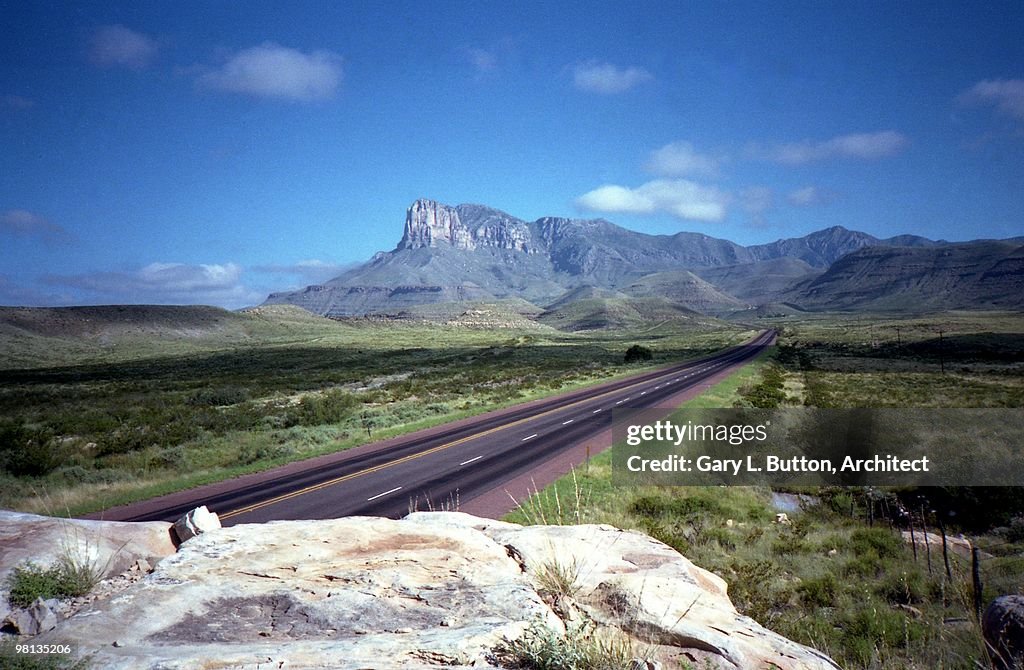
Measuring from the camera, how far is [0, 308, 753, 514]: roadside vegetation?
806 inches

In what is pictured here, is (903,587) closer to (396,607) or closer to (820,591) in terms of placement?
(820,591)

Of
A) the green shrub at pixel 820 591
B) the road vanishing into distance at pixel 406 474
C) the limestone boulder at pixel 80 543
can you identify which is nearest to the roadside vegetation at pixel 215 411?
the road vanishing into distance at pixel 406 474

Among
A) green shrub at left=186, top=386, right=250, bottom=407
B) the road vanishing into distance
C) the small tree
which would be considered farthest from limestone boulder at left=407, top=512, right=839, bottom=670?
the small tree

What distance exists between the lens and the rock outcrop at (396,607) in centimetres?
431

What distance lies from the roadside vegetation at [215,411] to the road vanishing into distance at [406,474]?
2.25 m

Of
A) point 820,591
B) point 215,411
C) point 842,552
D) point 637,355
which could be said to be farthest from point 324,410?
point 637,355

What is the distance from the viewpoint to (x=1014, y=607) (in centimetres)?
633

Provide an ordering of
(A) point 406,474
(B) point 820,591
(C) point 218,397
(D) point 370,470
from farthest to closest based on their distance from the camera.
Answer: (C) point 218,397
(D) point 370,470
(A) point 406,474
(B) point 820,591

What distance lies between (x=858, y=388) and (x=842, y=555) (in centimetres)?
3162

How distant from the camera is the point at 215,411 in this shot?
116 feet

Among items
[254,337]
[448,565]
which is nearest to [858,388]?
[448,565]

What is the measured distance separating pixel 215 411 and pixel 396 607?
35904 millimetres

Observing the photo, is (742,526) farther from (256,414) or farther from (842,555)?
(256,414)

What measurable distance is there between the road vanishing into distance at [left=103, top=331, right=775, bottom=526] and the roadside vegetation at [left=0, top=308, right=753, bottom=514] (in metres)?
2.25
